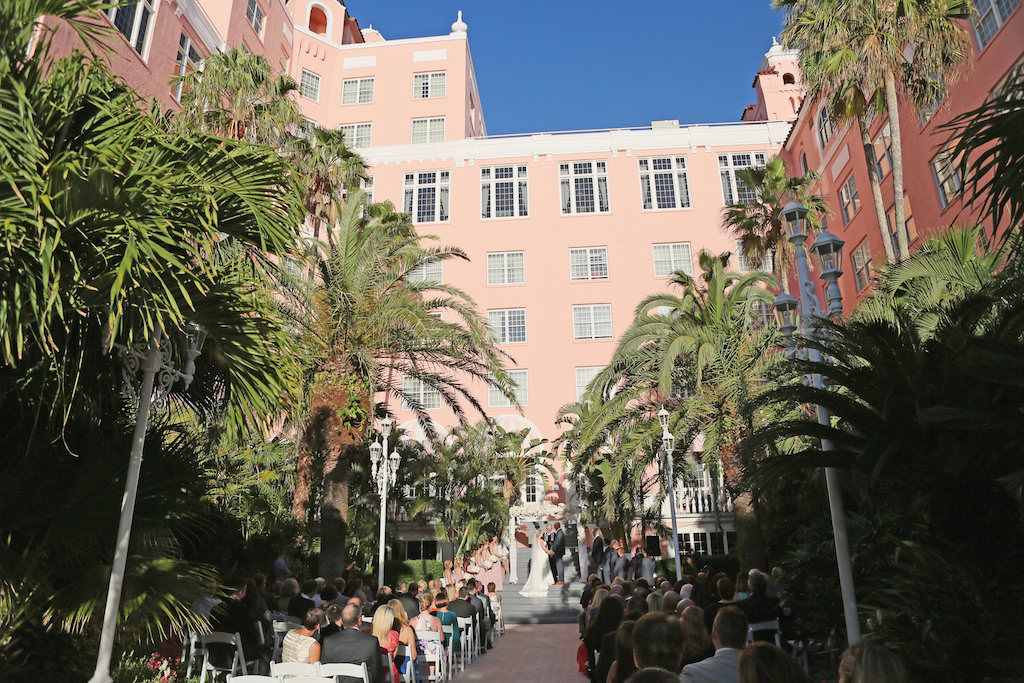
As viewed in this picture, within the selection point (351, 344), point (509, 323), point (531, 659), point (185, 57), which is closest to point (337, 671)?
point (531, 659)

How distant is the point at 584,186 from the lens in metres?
36.6

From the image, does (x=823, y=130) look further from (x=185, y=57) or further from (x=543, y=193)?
(x=185, y=57)

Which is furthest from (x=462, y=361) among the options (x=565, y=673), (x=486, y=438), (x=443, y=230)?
(x=443, y=230)

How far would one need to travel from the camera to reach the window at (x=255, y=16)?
103 feet

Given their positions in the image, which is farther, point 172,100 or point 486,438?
point 486,438

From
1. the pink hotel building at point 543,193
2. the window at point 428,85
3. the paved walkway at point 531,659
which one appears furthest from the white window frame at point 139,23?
the paved walkway at point 531,659

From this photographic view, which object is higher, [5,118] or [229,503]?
[5,118]

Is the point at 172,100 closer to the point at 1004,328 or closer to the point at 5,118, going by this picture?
the point at 5,118

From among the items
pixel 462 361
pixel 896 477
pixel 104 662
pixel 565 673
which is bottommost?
pixel 565 673

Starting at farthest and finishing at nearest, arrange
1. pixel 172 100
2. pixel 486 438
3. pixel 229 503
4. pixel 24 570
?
pixel 486 438 → pixel 172 100 → pixel 229 503 → pixel 24 570

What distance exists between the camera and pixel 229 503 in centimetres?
1758

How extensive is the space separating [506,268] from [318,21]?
2192cm

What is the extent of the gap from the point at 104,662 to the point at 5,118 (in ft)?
12.0

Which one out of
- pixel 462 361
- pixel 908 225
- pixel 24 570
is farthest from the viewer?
pixel 908 225
